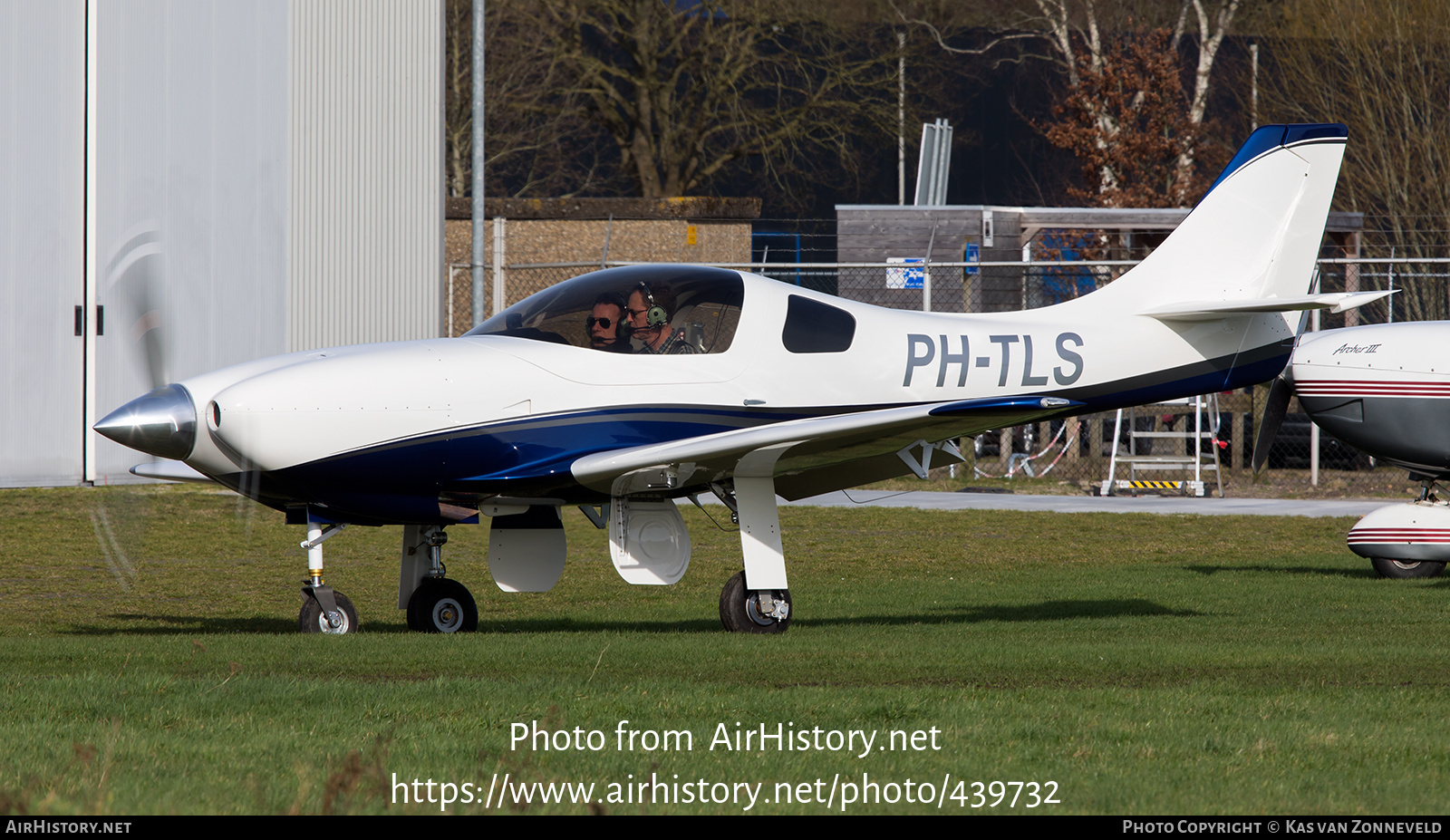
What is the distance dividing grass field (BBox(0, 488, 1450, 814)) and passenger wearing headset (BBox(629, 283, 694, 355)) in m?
1.64

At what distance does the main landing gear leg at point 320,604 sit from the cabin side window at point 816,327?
110 inches

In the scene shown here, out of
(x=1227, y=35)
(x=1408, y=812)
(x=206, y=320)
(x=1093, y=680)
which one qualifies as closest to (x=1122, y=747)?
(x=1408, y=812)

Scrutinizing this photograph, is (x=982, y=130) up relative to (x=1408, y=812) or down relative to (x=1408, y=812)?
up

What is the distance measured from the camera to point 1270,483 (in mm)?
20453

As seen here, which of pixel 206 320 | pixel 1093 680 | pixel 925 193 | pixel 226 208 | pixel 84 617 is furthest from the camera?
pixel 925 193

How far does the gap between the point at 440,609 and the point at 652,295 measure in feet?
7.42

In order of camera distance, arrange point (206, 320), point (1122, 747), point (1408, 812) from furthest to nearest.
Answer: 1. point (206, 320)
2. point (1122, 747)
3. point (1408, 812)

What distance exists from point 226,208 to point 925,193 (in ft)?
45.5

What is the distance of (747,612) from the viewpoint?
923 centimetres

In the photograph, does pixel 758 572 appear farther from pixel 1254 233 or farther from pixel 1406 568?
pixel 1406 568

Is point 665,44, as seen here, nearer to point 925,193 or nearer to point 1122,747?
point 925,193

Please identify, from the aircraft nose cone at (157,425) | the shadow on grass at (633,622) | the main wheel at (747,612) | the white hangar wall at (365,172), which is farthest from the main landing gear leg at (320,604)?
the white hangar wall at (365,172)

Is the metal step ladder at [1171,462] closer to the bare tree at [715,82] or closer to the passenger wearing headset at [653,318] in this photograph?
the passenger wearing headset at [653,318]

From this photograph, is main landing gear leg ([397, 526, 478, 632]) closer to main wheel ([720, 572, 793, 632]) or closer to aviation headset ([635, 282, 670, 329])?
main wheel ([720, 572, 793, 632])
